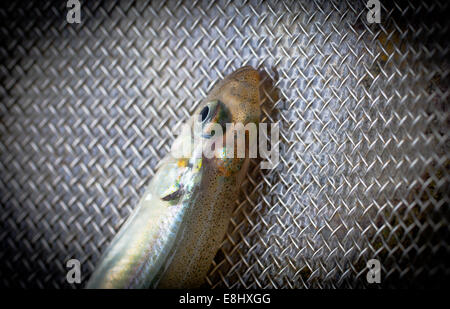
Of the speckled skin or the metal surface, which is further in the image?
the metal surface

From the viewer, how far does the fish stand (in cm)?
69

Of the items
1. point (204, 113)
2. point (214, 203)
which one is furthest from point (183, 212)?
point (204, 113)

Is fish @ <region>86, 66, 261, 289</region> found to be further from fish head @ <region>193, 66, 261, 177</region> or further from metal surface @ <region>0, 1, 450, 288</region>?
metal surface @ <region>0, 1, 450, 288</region>

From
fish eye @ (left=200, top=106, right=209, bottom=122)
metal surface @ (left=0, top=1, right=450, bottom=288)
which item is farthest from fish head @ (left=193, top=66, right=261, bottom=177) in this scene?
metal surface @ (left=0, top=1, right=450, bottom=288)

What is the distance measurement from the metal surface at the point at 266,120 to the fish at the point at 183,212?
147 mm

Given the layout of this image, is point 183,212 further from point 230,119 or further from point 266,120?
point 266,120

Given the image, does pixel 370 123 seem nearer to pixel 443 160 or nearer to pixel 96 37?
pixel 443 160

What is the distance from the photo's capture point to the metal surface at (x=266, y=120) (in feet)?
2.95

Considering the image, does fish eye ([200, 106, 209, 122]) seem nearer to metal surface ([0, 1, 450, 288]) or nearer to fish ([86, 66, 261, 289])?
fish ([86, 66, 261, 289])

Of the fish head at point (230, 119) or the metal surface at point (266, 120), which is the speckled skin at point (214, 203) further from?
the metal surface at point (266, 120)

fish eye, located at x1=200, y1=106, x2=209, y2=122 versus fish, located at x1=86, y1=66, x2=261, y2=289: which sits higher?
fish eye, located at x1=200, y1=106, x2=209, y2=122

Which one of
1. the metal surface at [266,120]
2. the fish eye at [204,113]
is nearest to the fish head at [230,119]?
the fish eye at [204,113]

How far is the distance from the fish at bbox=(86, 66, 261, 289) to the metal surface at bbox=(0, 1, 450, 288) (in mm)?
147

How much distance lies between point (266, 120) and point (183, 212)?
1.23 feet
